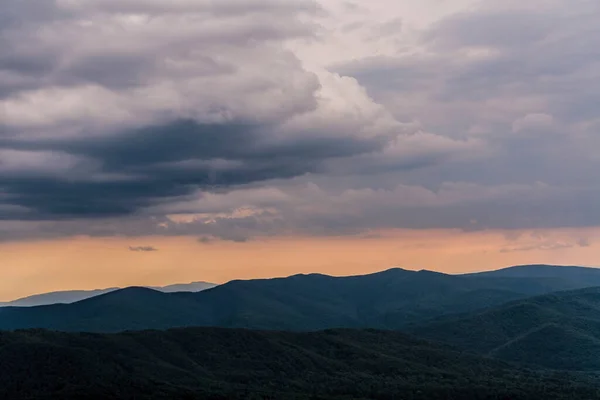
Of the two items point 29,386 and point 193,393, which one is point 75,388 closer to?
point 29,386

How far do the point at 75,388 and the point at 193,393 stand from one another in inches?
1061

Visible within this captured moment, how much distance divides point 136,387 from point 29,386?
25.7 m

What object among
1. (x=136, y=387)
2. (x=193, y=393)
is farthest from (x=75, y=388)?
(x=193, y=393)

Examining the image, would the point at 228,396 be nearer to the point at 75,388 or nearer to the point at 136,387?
the point at 136,387

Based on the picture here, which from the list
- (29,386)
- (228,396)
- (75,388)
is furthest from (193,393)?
(29,386)

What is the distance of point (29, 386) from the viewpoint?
199625 mm

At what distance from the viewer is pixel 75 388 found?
193000mm

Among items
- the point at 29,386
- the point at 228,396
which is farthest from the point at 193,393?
the point at 29,386

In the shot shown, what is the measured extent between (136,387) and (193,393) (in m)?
14.2

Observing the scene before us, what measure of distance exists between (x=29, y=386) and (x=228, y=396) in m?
47.4

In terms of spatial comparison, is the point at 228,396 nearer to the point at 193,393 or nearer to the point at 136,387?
the point at 193,393

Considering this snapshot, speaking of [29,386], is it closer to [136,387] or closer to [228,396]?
Result: [136,387]

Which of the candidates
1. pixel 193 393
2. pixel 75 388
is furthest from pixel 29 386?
pixel 193 393

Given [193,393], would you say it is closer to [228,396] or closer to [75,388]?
[228,396]
